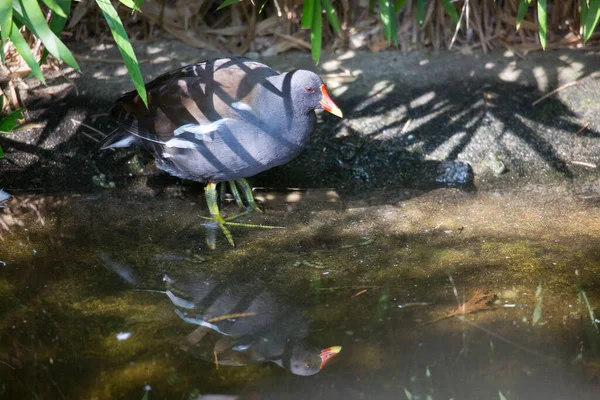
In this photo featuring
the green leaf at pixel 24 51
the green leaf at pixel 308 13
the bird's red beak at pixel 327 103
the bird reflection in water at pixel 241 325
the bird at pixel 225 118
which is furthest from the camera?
the green leaf at pixel 308 13

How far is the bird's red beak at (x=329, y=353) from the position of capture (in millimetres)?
2275

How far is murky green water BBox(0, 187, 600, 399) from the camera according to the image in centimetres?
219

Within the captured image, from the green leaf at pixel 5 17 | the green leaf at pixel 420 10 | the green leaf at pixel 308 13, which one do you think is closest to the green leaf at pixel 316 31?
the green leaf at pixel 308 13

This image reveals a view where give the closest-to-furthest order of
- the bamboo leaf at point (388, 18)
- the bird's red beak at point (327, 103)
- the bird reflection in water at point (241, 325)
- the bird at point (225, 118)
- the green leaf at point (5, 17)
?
the bird reflection in water at point (241, 325) < the green leaf at point (5, 17) < the bird at point (225, 118) < the bird's red beak at point (327, 103) < the bamboo leaf at point (388, 18)

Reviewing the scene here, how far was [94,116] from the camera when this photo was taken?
377 centimetres

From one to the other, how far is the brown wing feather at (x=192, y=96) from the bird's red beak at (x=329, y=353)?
4.11 feet

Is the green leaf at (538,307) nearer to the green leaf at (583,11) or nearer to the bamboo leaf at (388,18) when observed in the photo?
the bamboo leaf at (388,18)

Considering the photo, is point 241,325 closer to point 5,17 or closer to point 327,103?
point 327,103

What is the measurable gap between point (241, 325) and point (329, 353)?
347 millimetres

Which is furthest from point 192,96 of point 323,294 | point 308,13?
point 323,294

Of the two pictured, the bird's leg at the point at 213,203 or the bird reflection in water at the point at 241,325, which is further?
the bird's leg at the point at 213,203

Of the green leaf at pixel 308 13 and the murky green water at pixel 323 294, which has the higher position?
the green leaf at pixel 308 13

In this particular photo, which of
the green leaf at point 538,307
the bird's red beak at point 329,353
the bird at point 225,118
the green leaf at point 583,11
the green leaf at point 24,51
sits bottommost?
the green leaf at point 538,307

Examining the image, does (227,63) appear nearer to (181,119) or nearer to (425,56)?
(181,119)
